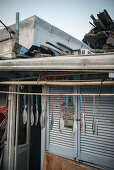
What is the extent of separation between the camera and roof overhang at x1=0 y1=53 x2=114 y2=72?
257 centimetres

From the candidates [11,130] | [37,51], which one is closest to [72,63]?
[37,51]

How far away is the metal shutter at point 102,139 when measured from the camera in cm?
369

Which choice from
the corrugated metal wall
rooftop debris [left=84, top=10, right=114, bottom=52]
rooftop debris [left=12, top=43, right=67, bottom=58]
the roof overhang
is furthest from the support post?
rooftop debris [left=84, top=10, right=114, bottom=52]

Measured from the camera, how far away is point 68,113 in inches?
178

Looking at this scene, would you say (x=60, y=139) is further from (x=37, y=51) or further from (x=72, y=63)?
(x=37, y=51)

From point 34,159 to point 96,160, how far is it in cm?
417

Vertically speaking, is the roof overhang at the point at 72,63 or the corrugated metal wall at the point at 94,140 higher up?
the roof overhang at the point at 72,63

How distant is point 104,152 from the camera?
376 cm

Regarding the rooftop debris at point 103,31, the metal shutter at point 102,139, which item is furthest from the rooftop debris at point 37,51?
the metal shutter at point 102,139

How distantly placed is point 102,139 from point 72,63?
2.42 metres

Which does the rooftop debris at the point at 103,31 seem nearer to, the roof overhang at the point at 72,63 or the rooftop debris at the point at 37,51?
the rooftop debris at the point at 37,51

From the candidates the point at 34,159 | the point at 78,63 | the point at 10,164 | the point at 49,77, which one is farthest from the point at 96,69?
the point at 34,159

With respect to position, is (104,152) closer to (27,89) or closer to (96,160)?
(96,160)

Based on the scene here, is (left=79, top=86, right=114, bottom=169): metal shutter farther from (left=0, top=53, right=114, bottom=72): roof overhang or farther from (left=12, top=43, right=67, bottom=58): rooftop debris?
(left=12, top=43, right=67, bottom=58): rooftop debris
